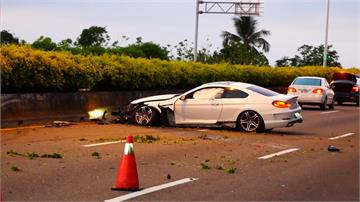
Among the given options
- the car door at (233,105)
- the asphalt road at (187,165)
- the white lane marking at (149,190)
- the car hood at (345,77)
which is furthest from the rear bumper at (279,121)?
the car hood at (345,77)

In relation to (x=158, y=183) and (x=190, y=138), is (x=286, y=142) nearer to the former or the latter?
(x=190, y=138)

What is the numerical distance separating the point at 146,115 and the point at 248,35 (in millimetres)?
50182

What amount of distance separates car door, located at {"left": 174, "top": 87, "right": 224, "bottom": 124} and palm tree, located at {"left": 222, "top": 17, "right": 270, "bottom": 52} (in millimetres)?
48378

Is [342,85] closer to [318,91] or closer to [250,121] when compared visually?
[318,91]

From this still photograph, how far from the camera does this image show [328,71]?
5250cm

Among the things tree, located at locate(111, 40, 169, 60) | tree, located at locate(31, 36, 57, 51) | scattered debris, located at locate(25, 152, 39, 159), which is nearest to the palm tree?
tree, located at locate(111, 40, 169, 60)

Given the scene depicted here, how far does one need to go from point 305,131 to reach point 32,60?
25.4 feet

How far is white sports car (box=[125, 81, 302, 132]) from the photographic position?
18.1 m

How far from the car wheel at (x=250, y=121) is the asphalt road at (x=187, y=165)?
0.32 meters

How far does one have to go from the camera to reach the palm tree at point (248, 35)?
67062 millimetres

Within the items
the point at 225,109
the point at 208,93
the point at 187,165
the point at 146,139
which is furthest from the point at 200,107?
the point at 187,165

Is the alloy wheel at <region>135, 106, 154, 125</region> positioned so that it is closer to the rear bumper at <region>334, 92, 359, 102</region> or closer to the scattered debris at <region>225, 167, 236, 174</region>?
the scattered debris at <region>225, 167, 236, 174</region>

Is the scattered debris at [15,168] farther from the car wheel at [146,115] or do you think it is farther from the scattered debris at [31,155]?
the car wheel at [146,115]

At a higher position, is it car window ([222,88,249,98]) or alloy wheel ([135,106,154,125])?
car window ([222,88,249,98])
